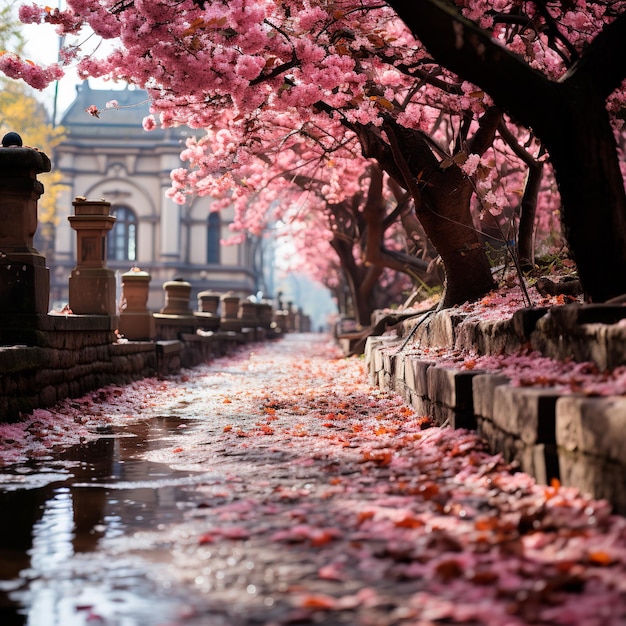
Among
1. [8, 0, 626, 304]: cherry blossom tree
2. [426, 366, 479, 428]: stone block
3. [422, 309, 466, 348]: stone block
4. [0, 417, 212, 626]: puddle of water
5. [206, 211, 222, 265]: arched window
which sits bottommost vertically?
[0, 417, 212, 626]: puddle of water

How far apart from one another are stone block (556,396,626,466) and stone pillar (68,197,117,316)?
9492 mm

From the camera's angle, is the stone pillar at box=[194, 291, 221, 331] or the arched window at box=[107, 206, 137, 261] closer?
the stone pillar at box=[194, 291, 221, 331]

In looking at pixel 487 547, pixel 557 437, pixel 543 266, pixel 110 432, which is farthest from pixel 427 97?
pixel 487 547

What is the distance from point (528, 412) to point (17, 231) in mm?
6611

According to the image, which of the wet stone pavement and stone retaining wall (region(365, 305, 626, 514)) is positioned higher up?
stone retaining wall (region(365, 305, 626, 514))

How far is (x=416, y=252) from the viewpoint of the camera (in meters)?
21.2

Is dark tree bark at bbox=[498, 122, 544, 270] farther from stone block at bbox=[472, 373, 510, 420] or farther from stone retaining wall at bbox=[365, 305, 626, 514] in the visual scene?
stone block at bbox=[472, 373, 510, 420]

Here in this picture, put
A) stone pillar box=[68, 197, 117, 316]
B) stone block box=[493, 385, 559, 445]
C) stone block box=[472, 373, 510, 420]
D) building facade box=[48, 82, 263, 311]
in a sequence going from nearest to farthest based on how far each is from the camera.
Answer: stone block box=[493, 385, 559, 445] → stone block box=[472, 373, 510, 420] → stone pillar box=[68, 197, 117, 316] → building facade box=[48, 82, 263, 311]

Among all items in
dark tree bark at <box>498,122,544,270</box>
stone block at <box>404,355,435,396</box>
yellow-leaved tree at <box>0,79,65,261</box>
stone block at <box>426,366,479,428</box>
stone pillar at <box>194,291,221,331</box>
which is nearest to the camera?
stone block at <box>426,366,479,428</box>

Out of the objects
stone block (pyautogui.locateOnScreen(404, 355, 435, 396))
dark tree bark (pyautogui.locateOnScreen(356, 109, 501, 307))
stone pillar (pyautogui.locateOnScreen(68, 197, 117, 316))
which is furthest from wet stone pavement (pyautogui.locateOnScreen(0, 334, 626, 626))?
stone pillar (pyautogui.locateOnScreen(68, 197, 117, 316))

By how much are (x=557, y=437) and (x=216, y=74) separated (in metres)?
6.86

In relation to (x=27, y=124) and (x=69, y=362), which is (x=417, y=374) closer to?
(x=69, y=362)

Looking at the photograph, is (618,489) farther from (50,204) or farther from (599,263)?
(50,204)

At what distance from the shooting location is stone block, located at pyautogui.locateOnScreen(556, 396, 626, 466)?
12.0 ft
